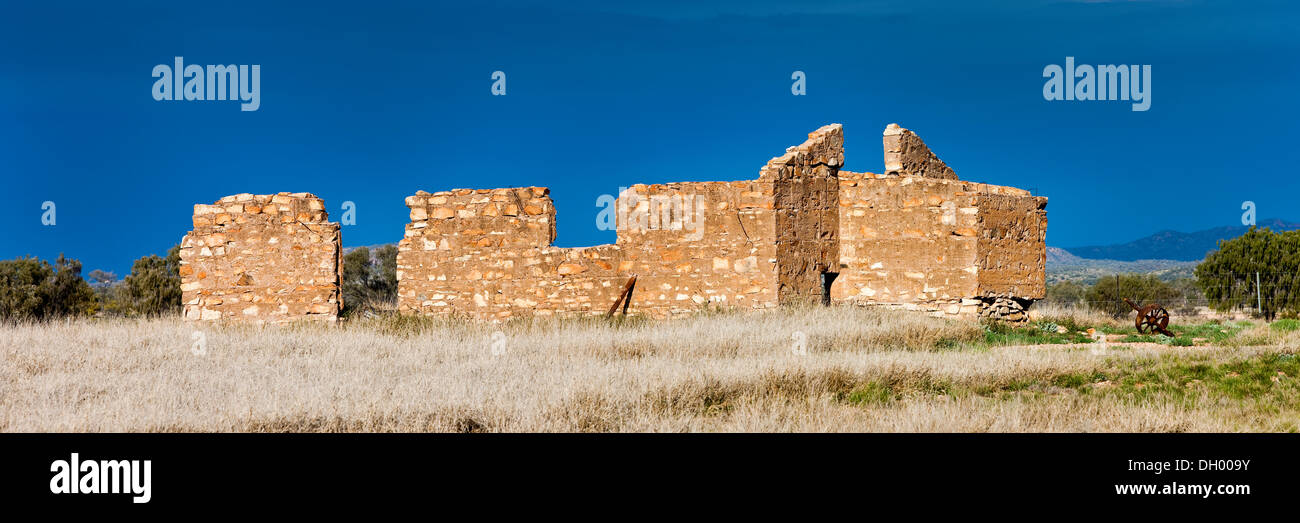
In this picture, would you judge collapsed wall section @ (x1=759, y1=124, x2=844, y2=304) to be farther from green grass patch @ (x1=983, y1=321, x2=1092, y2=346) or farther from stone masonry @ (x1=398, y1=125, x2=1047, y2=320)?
green grass patch @ (x1=983, y1=321, x2=1092, y2=346)

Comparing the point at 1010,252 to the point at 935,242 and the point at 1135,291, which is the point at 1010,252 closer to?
the point at 935,242

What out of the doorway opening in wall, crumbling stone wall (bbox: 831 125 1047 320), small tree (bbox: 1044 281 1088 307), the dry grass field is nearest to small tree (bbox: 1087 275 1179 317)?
small tree (bbox: 1044 281 1088 307)

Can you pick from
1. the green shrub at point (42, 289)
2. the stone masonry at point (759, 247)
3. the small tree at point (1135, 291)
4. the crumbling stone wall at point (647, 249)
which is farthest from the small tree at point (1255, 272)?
the green shrub at point (42, 289)

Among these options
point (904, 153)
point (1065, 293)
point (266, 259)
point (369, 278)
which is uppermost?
point (904, 153)

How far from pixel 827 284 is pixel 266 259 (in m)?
8.09

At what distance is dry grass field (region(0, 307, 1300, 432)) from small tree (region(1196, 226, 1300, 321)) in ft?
60.5

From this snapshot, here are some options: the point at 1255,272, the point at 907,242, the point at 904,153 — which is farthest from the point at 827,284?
the point at 1255,272

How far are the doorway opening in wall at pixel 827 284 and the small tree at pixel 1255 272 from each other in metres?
19.6

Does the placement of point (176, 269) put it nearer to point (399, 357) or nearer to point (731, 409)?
point (399, 357)

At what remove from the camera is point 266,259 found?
13.7m

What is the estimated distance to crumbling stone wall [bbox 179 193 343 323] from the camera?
13.6 m
